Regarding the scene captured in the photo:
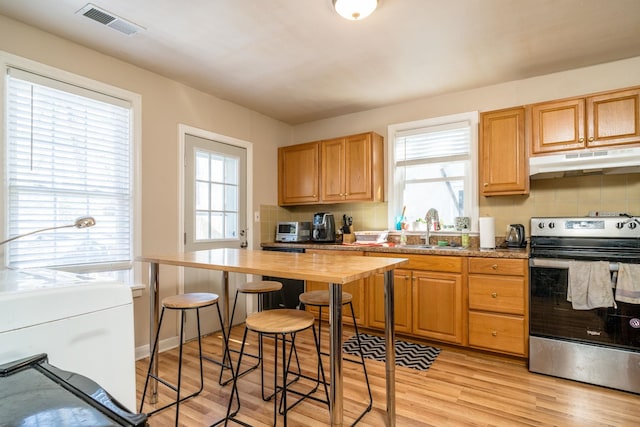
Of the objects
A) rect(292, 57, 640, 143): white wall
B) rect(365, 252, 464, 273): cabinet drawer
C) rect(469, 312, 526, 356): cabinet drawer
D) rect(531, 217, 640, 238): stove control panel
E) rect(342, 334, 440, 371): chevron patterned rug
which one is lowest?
rect(342, 334, 440, 371): chevron patterned rug

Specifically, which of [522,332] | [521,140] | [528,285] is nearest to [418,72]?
[521,140]

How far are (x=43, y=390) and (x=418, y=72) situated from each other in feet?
10.3

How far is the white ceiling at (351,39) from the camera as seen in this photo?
2.06 m

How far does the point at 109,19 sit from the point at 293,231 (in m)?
2.58

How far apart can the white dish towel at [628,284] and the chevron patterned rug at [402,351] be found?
4.49 feet

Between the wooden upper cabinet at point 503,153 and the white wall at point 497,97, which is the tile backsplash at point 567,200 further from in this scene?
the white wall at point 497,97

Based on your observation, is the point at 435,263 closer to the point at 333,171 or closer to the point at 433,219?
the point at 433,219

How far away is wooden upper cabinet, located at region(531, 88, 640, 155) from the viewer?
2467mm

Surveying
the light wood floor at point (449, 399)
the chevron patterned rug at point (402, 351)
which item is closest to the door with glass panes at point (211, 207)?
the light wood floor at point (449, 399)

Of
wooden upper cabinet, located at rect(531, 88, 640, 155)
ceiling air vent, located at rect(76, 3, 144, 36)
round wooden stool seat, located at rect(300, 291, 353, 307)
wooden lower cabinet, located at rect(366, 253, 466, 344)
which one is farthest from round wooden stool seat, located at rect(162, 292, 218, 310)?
wooden upper cabinet, located at rect(531, 88, 640, 155)

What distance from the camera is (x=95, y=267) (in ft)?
8.40

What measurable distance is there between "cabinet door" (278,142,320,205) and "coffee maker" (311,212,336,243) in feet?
0.79

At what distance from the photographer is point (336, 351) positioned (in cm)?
139

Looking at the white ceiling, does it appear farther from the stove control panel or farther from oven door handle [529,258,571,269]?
oven door handle [529,258,571,269]
